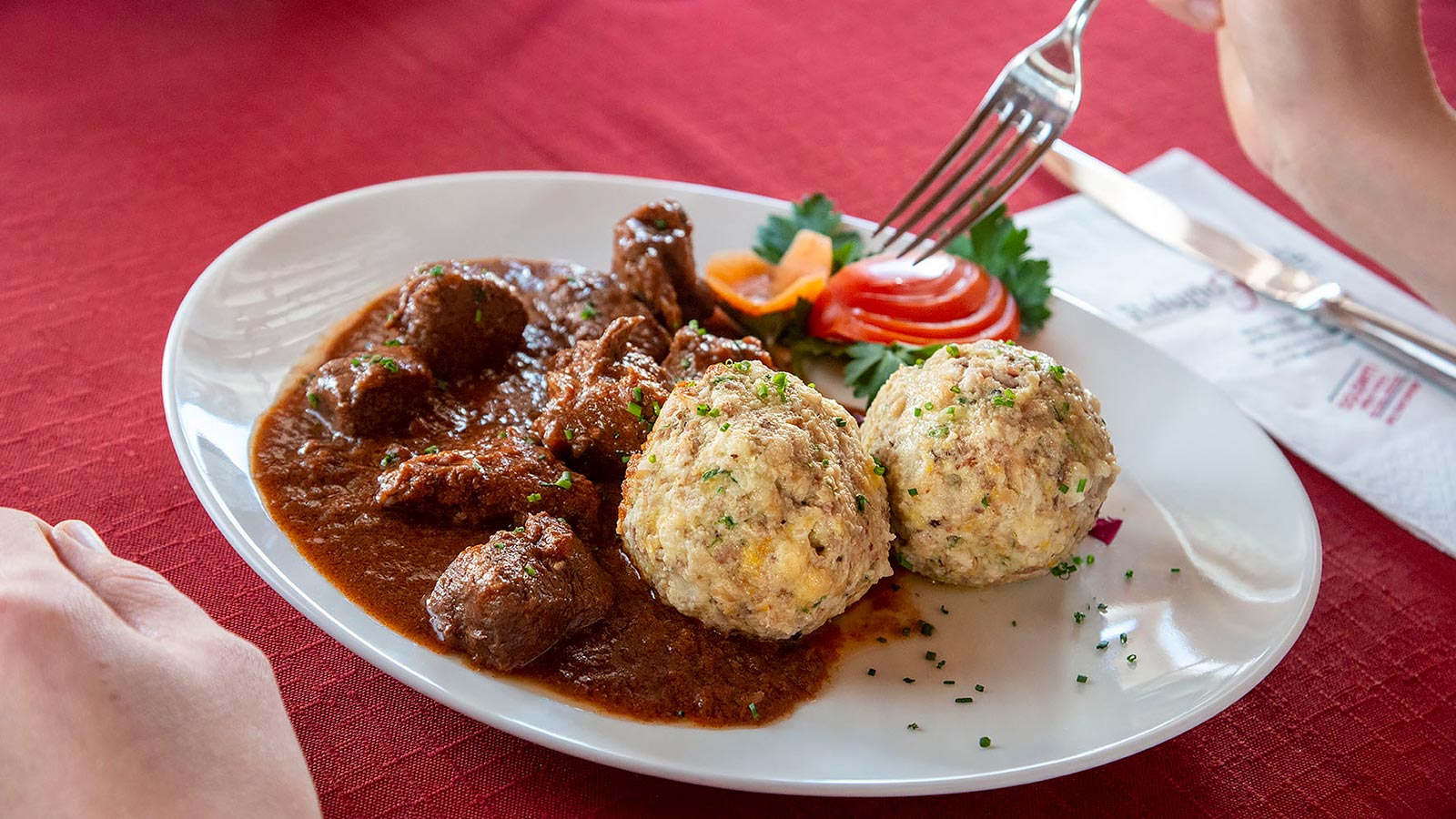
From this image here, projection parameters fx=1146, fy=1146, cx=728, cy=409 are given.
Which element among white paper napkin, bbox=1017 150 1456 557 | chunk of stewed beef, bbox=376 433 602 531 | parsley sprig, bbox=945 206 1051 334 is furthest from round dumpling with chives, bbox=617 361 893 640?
white paper napkin, bbox=1017 150 1456 557

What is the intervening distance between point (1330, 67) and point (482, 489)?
3.37m

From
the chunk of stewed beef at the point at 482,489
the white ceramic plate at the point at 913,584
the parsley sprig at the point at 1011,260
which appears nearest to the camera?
the white ceramic plate at the point at 913,584

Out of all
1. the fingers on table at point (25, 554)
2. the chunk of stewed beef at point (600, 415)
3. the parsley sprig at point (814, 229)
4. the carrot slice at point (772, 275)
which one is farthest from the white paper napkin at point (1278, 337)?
the fingers on table at point (25, 554)

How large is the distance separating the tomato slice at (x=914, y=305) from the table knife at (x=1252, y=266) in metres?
1.24

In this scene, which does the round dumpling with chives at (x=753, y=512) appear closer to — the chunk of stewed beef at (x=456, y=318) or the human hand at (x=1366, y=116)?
the chunk of stewed beef at (x=456, y=318)

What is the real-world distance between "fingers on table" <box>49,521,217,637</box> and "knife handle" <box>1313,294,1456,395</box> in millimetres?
4616

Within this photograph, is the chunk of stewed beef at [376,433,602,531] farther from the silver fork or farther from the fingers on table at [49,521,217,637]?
the silver fork

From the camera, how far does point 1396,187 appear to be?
13.9 ft

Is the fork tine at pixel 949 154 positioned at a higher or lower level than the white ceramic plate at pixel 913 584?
higher

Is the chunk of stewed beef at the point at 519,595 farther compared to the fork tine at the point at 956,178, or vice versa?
the fork tine at the point at 956,178

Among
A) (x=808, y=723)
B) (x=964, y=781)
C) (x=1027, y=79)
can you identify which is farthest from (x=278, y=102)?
(x=964, y=781)

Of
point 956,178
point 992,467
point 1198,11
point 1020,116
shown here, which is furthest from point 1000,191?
point 992,467

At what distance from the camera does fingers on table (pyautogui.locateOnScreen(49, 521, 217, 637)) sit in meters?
2.44

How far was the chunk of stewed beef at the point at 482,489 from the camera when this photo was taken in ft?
A: 10.9
